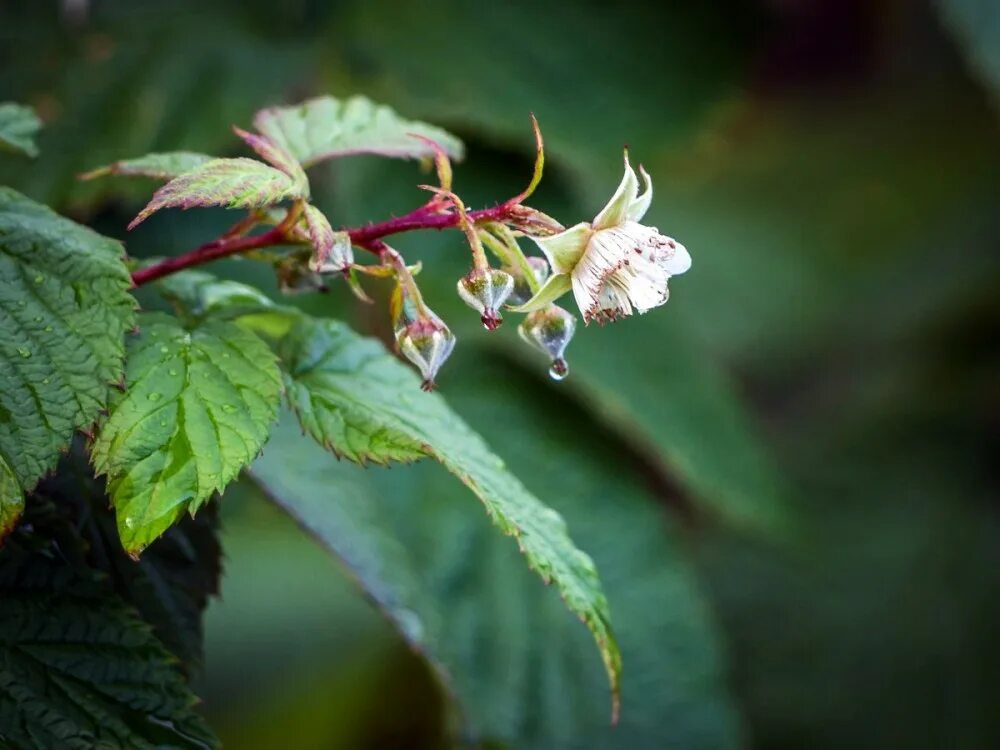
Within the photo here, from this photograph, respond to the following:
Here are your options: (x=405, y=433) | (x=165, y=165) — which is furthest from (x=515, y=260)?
(x=165, y=165)

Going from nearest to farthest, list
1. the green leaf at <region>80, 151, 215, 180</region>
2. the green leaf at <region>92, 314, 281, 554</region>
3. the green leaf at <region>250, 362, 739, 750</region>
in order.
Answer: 1. the green leaf at <region>92, 314, 281, 554</region>
2. the green leaf at <region>80, 151, 215, 180</region>
3. the green leaf at <region>250, 362, 739, 750</region>

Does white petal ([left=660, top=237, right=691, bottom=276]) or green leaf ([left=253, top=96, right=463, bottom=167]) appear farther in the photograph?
green leaf ([left=253, top=96, right=463, bottom=167])

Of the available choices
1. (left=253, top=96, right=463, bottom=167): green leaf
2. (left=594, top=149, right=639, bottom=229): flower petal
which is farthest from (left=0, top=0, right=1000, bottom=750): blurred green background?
(left=594, top=149, right=639, bottom=229): flower petal

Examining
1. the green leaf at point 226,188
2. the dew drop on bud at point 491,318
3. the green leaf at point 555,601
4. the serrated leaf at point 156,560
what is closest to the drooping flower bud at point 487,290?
the dew drop on bud at point 491,318

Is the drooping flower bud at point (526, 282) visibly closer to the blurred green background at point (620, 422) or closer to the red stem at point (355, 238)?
the red stem at point (355, 238)

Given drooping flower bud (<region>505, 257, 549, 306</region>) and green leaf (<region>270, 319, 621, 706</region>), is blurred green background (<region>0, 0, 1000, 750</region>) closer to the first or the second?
green leaf (<region>270, 319, 621, 706</region>)
